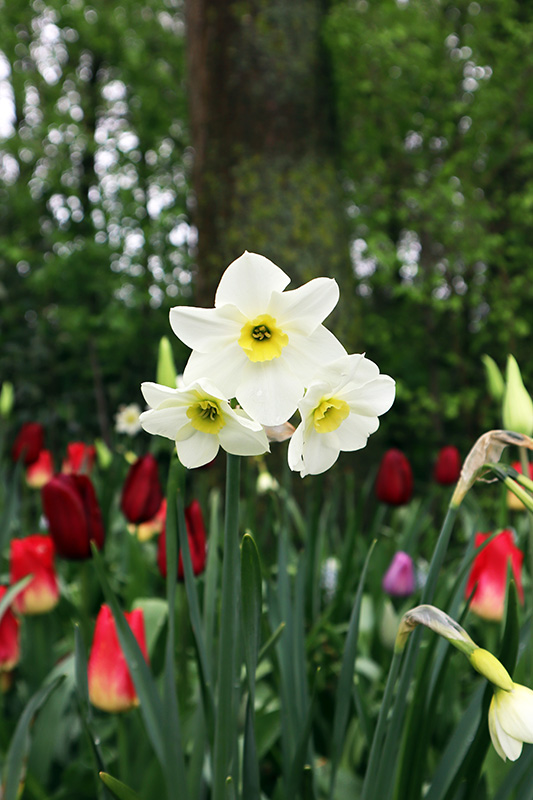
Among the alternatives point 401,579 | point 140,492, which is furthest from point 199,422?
point 401,579

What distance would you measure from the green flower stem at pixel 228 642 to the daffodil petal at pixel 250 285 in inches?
5.1

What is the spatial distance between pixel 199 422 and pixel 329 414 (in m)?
0.11

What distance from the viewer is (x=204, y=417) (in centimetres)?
56

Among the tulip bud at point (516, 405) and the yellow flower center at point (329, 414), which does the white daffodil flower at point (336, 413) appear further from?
the tulip bud at point (516, 405)

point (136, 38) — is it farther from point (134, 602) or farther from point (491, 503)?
point (134, 602)

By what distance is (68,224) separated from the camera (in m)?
5.09

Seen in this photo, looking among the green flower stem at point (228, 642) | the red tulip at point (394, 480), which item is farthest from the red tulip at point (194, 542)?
the red tulip at point (394, 480)

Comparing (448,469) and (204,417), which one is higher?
(204,417)

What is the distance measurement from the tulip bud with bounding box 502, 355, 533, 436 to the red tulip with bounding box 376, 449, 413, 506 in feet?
2.36

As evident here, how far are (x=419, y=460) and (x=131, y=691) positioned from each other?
3605 mm

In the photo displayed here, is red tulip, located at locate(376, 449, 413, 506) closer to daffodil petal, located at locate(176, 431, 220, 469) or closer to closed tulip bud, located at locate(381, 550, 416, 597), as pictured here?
closed tulip bud, located at locate(381, 550, 416, 597)

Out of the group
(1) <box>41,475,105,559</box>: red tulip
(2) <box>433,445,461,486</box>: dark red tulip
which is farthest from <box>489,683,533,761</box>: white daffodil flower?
(2) <box>433,445,461,486</box>: dark red tulip

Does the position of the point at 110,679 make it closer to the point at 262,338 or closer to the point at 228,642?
the point at 228,642

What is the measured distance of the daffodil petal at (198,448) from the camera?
57 cm
